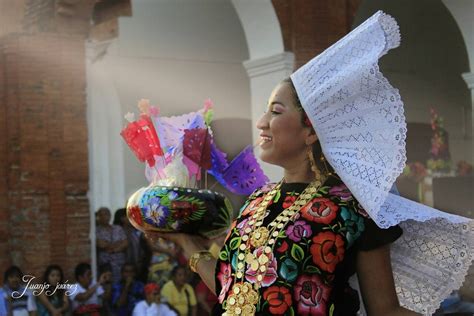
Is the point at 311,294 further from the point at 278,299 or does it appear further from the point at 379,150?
the point at 379,150

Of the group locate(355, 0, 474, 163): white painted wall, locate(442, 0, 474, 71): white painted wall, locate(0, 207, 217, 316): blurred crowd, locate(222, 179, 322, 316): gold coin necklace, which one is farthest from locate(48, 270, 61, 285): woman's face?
locate(355, 0, 474, 163): white painted wall

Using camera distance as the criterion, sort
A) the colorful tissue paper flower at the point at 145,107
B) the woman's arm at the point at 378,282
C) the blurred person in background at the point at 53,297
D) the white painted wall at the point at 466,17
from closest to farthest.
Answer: the woman's arm at the point at 378,282 → the colorful tissue paper flower at the point at 145,107 → the blurred person in background at the point at 53,297 → the white painted wall at the point at 466,17

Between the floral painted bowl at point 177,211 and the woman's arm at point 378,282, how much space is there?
712mm

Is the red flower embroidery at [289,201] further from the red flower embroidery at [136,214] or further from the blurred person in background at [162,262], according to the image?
the blurred person in background at [162,262]

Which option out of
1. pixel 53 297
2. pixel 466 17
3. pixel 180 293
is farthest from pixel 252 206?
pixel 466 17

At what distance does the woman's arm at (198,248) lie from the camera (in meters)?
2.75

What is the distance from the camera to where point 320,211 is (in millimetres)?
2494

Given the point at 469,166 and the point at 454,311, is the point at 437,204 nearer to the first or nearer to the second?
the point at 469,166

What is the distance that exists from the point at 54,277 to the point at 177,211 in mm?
5011

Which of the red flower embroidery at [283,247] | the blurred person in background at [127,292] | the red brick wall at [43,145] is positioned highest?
the red flower embroidery at [283,247]

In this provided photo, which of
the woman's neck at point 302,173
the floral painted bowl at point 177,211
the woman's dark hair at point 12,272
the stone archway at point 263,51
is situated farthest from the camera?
the stone archway at point 263,51

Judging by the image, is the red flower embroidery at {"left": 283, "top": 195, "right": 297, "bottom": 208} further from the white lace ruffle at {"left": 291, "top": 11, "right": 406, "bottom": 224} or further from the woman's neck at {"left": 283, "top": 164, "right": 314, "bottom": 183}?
the white lace ruffle at {"left": 291, "top": 11, "right": 406, "bottom": 224}

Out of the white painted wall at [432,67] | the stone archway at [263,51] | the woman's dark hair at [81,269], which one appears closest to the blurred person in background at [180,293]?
the woman's dark hair at [81,269]

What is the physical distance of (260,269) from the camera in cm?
249
